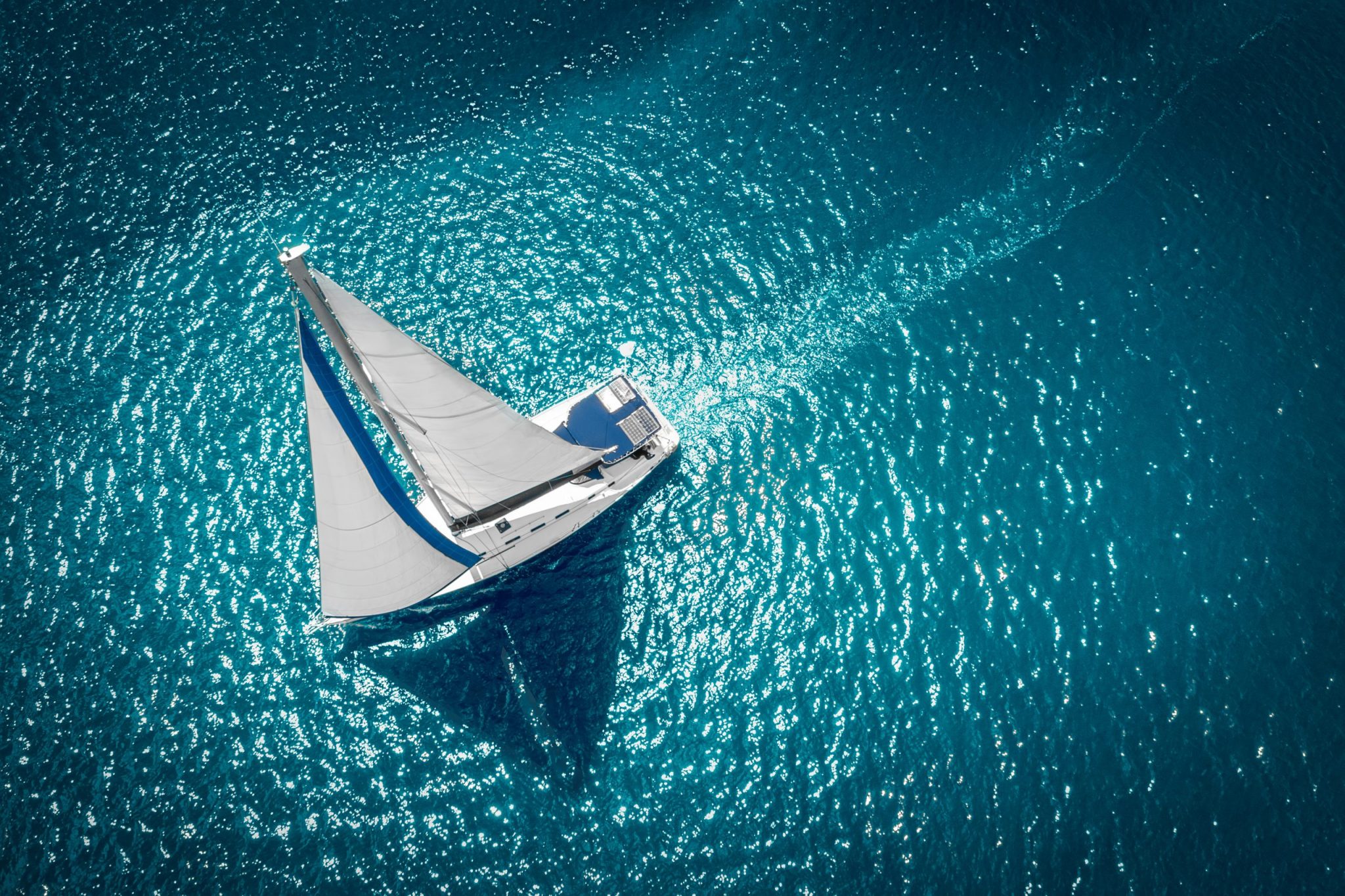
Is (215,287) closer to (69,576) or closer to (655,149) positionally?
(69,576)

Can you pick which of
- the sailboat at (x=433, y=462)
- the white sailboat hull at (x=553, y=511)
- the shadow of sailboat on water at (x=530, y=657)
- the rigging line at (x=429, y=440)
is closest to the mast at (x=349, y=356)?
the sailboat at (x=433, y=462)

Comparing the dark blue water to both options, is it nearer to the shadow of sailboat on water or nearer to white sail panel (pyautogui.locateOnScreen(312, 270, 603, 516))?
the shadow of sailboat on water

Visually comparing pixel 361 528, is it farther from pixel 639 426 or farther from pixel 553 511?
pixel 639 426

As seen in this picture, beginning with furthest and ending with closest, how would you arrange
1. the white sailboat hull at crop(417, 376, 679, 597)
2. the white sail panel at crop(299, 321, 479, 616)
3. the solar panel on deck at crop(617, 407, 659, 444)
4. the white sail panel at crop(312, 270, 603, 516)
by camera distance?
the solar panel on deck at crop(617, 407, 659, 444), the white sailboat hull at crop(417, 376, 679, 597), the white sail panel at crop(299, 321, 479, 616), the white sail panel at crop(312, 270, 603, 516)

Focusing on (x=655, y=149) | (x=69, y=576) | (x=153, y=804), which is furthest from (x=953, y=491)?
(x=69, y=576)

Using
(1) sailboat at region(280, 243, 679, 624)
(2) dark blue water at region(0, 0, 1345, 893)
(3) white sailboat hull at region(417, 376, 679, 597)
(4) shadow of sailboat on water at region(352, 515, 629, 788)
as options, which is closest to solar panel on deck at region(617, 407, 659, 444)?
(1) sailboat at region(280, 243, 679, 624)

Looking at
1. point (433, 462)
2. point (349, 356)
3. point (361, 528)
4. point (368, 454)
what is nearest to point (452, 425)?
point (433, 462)
